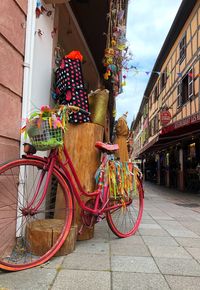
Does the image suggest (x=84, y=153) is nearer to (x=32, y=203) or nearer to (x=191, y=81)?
(x=32, y=203)

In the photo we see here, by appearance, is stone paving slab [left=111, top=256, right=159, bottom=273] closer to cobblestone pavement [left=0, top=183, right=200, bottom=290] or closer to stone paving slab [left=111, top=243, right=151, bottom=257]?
cobblestone pavement [left=0, top=183, right=200, bottom=290]

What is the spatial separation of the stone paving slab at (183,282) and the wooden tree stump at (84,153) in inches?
59.0

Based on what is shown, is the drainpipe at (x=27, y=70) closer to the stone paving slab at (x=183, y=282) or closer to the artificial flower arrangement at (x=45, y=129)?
the artificial flower arrangement at (x=45, y=129)

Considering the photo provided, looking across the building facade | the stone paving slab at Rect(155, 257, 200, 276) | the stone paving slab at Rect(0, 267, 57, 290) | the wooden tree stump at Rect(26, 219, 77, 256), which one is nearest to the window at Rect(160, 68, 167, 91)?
A: the building facade

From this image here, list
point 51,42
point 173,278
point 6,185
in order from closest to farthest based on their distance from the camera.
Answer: point 173,278
point 6,185
point 51,42

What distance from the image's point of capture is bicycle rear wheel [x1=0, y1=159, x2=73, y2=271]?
119 inches

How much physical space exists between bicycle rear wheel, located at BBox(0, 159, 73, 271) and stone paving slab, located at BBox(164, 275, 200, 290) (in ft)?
3.46

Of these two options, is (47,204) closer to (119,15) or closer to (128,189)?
(128,189)

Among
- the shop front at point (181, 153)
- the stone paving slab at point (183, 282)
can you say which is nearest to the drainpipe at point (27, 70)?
the stone paving slab at point (183, 282)

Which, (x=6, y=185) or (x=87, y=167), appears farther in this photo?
(x=87, y=167)

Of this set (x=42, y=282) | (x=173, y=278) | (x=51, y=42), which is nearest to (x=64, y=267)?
(x=42, y=282)

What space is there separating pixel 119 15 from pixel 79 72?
239 centimetres

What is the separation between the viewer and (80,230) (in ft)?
12.1

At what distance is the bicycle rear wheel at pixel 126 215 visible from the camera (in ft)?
13.5
